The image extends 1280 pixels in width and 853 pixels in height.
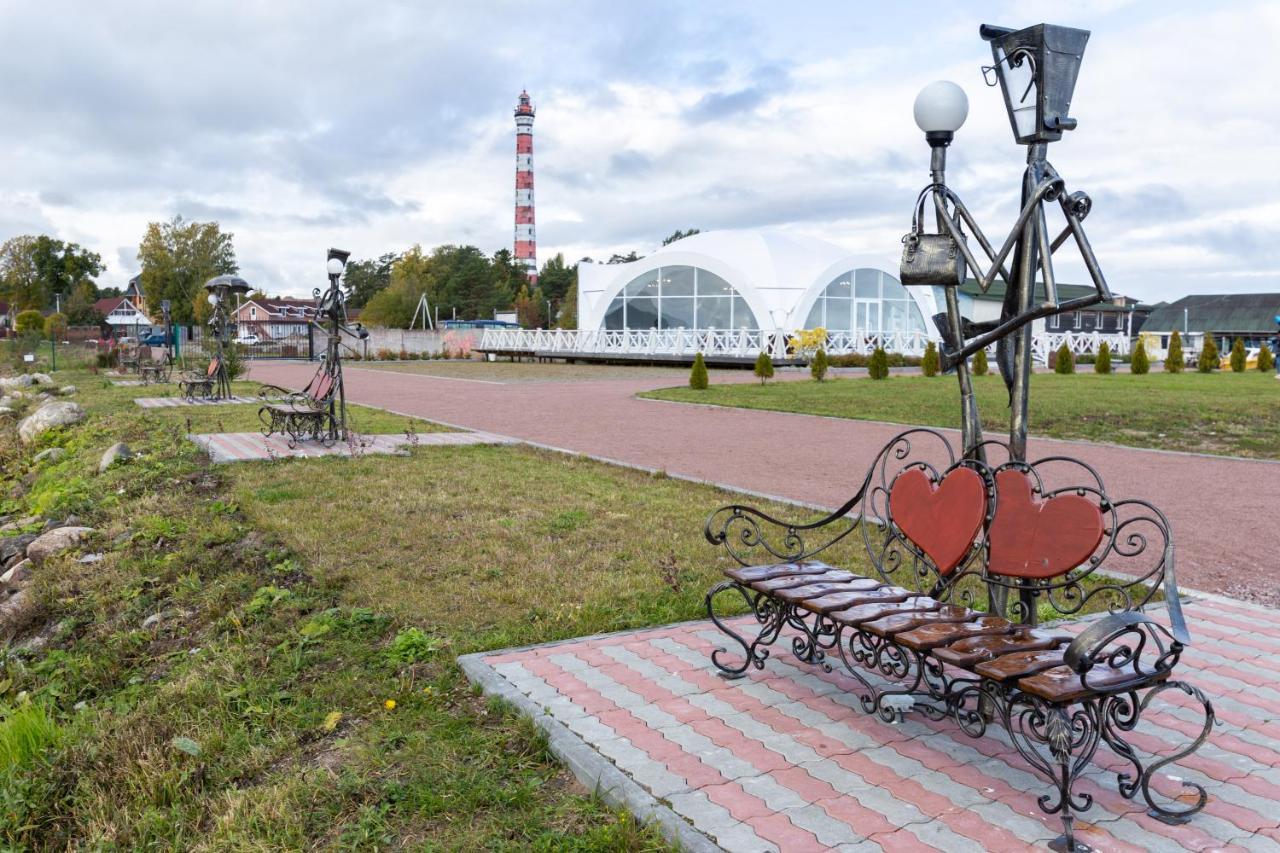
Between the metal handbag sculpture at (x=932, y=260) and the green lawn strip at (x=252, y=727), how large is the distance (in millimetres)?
2197

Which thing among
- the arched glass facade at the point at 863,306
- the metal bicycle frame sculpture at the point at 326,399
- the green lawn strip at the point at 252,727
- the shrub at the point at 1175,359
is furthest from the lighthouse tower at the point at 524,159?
the green lawn strip at the point at 252,727

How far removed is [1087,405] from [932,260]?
12.5m

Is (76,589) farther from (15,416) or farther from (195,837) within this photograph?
(15,416)

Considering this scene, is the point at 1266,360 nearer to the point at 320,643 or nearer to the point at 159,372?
the point at 159,372

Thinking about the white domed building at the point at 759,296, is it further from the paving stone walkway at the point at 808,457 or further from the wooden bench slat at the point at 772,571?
the wooden bench slat at the point at 772,571

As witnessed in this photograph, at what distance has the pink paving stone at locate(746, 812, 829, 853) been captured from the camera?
2.60m

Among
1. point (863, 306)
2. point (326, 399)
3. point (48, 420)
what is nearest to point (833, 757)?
point (326, 399)

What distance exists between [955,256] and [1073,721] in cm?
174

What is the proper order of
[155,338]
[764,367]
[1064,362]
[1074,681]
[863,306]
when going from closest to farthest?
1. [1074,681]
2. [764,367]
3. [1064,362]
4. [863,306]
5. [155,338]

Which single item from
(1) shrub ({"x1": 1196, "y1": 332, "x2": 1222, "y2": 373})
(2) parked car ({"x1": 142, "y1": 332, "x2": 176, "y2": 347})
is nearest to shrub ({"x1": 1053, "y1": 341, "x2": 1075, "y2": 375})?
(1) shrub ({"x1": 1196, "y1": 332, "x2": 1222, "y2": 373})

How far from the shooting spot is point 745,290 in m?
35.8

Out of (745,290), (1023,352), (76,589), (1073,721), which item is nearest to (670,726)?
(1073,721)

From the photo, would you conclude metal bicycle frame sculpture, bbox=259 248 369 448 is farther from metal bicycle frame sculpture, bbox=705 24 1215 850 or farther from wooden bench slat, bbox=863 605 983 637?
wooden bench slat, bbox=863 605 983 637

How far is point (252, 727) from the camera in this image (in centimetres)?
364
